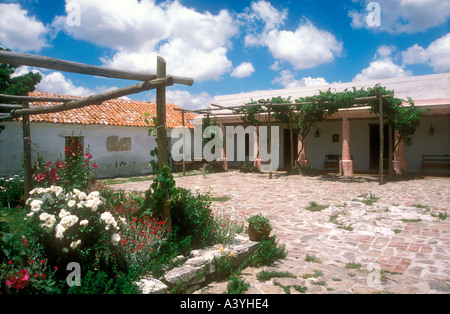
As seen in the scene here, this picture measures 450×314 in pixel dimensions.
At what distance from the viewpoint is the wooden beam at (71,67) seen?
321cm

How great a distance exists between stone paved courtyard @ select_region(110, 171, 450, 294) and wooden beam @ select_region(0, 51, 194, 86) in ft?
9.78

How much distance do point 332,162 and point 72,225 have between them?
14960 millimetres

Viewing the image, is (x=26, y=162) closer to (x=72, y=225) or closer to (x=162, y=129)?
(x=162, y=129)

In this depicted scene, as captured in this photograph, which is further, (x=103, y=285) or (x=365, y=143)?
(x=365, y=143)

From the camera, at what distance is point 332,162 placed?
16062 mm

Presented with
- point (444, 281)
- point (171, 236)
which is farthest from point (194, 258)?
point (444, 281)

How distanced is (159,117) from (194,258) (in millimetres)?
2013

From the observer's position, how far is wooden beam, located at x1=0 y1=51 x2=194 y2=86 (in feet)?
10.5

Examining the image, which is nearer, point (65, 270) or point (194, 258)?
point (65, 270)

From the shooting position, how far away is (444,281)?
377 cm

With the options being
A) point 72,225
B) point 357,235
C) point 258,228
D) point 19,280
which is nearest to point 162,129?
point 72,225

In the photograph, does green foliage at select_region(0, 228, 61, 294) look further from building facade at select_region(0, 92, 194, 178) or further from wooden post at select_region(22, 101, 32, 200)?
building facade at select_region(0, 92, 194, 178)

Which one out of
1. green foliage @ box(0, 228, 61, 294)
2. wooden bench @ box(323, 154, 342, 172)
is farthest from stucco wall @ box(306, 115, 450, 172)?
green foliage @ box(0, 228, 61, 294)
